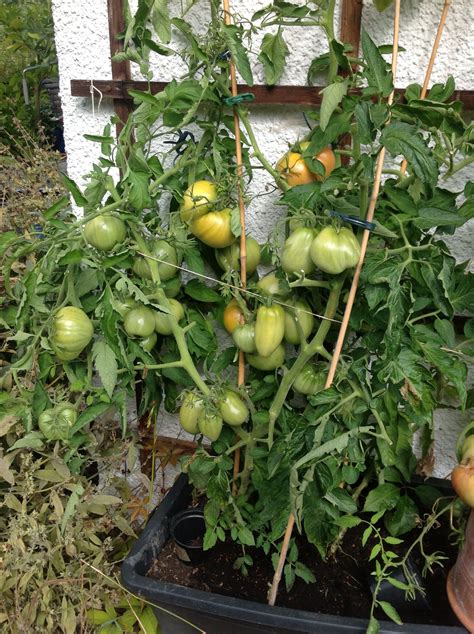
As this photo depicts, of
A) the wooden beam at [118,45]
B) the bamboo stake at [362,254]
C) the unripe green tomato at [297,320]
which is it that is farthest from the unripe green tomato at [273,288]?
the wooden beam at [118,45]

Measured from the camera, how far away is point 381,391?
3.28 ft

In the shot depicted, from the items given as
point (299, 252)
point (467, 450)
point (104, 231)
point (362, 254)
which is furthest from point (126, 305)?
point (467, 450)

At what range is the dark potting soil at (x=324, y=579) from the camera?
1135mm

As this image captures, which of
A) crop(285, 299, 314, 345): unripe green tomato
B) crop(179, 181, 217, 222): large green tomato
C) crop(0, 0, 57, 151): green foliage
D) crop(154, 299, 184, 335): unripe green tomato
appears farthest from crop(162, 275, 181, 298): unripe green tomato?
crop(0, 0, 57, 151): green foliage

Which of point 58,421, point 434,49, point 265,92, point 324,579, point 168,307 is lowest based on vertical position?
point 324,579

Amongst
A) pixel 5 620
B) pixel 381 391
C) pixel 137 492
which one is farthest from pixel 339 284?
pixel 5 620

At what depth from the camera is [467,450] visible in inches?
39.6

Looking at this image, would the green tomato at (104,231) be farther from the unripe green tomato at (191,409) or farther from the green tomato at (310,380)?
the green tomato at (310,380)

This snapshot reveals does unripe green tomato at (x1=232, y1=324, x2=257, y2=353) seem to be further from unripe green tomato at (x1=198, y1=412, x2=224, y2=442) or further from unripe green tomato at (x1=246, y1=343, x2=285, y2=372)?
unripe green tomato at (x1=198, y1=412, x2=224, y2=442)

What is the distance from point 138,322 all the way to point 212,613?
57cm

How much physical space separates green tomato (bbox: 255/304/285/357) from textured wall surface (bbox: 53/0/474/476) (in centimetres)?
32

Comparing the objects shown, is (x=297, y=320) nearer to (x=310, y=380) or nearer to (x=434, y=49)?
(x=310, y=380)

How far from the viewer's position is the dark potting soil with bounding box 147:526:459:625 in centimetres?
113

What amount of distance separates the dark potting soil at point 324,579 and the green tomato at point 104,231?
0.73m
